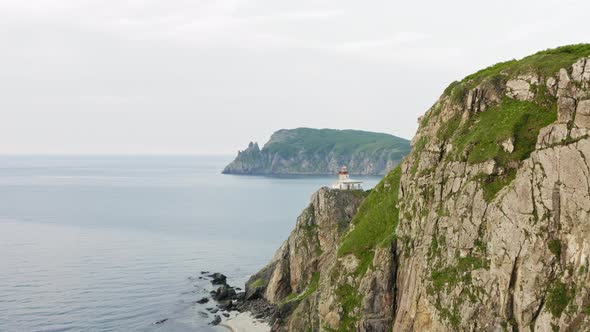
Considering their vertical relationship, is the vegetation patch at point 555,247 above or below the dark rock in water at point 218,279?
above

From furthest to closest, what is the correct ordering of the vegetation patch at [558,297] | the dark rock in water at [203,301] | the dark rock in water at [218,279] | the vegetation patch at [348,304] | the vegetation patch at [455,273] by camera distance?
the dark rock in water at [218,279] < the dark rock in water at [203,301] < the vegetation patch at [348,304] < the vegetation patch at [455,273] < the vegetation patch at [558,297]

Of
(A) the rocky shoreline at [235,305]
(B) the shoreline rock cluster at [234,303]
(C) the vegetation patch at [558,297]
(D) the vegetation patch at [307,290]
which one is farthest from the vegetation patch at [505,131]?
(B) the shoreline rock cluster at [234,303]

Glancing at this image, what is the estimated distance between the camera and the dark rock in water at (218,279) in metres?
109

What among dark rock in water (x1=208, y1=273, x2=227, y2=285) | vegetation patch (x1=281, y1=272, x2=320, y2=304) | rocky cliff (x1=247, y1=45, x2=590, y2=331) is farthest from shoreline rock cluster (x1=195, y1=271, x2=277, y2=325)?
rocky cliff (x1=247, y1=45, x2=590, y2=331)

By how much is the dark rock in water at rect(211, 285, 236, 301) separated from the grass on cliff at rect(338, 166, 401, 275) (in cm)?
3709

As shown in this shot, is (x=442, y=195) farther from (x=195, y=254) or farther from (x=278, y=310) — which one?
(x=195, y=254)

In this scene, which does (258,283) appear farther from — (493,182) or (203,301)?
(493,182)

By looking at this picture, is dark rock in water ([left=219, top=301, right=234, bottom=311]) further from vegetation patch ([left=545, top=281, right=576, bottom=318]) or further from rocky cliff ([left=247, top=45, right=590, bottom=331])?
vegetation patch ([left=545, top=281, right=576, bottom=318])

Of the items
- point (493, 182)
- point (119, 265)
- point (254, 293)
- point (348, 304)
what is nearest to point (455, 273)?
point (493, 182)

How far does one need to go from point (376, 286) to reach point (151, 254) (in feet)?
290

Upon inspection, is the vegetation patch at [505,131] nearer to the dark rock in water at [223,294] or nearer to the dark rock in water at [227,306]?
the dark rock in water at [227,306]

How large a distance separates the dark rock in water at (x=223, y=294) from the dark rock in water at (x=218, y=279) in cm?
661

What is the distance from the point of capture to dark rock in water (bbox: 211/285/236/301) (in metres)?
98.6

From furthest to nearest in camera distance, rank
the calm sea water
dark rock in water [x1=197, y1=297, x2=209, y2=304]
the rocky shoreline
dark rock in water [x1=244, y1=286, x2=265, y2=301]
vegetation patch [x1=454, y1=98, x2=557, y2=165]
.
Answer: dark rock in water [x1=197, y1=297, x2=209, y2=304], dark rock in water [x1=244, y1=286, x2=265, y2=301], the calm sea water, the rocky shoreline, vegetation patch [x1=454, y1=98, x2=557, y2=165]
